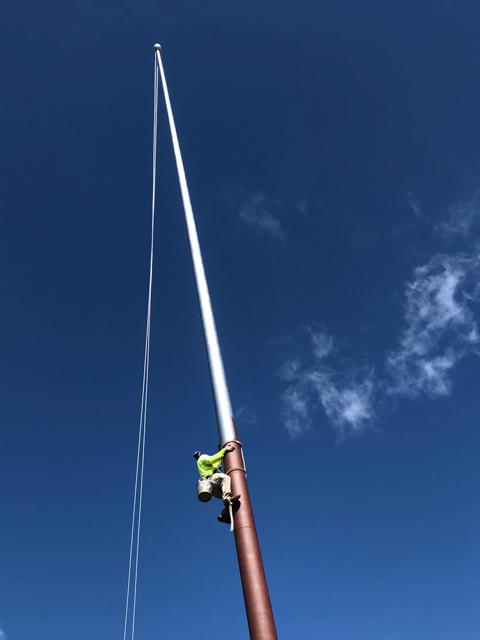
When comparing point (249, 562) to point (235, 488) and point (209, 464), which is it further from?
point (209, 464)

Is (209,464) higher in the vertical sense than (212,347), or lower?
lower

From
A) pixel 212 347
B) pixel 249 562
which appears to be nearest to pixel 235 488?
pixel 249 562

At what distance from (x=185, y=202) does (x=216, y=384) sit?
4.44 metres

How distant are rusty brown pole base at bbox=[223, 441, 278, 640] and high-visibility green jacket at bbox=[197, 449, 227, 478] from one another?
313 millimetres

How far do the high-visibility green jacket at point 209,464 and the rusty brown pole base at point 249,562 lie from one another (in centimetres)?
31

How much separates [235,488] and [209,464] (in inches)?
37.8

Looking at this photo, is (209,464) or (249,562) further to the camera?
(209,464)

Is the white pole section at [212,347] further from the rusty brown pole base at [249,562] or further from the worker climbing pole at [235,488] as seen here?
the rusty brown pole base at [249,562]

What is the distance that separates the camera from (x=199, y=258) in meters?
9.19

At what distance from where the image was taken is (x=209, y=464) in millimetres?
7316

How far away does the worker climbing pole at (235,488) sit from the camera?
208 inches

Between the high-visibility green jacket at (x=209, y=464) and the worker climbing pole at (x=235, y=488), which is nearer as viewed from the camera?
the worker climbing pole at (x=235, y=488)

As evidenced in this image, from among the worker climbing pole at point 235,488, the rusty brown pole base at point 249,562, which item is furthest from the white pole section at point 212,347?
the rusty brown pole base at point 249,562

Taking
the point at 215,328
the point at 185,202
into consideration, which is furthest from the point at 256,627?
the point at 185,202
